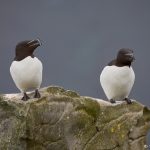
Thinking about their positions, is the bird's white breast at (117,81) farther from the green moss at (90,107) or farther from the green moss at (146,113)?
the green moss at (90,107)

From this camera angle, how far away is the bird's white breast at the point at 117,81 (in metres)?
14.2

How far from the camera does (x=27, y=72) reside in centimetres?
1351

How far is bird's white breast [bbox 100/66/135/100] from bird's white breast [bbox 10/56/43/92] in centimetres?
178

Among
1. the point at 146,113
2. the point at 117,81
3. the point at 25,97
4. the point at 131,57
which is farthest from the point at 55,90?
the point at 146,113

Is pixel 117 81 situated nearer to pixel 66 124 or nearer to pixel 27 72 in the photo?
pixel 66 124

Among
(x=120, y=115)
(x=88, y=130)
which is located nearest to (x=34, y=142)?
(x=88, y=130)

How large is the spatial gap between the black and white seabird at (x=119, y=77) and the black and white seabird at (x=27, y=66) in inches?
70.8

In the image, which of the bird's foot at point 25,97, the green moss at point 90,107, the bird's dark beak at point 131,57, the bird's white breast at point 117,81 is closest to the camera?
the bird's foot at point 25,97

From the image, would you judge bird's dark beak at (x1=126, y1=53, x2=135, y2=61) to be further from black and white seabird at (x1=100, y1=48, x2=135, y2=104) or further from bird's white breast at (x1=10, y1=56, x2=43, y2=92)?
bird's white breast at (x1=10, y1=56, x2=43, y2=92)

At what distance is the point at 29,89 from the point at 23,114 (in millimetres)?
1201

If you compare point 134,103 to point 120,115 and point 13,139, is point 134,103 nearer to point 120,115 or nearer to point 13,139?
point 120,115

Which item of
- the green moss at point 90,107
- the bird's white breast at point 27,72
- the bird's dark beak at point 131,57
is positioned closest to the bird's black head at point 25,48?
the bird's white breast at point 27,72

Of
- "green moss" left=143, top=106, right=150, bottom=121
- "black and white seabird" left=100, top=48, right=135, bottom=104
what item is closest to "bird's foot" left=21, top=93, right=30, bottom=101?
"black and white seabird" left=100, top=48, right=135, bottom=104

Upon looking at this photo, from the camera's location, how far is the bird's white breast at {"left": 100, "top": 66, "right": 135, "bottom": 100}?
14.2 m
